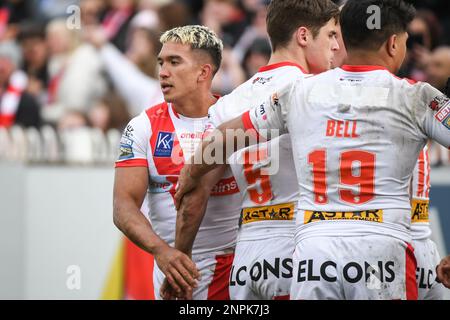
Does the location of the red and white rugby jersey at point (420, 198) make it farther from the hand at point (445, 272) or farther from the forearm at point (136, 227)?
the forearm at point (136, 227)

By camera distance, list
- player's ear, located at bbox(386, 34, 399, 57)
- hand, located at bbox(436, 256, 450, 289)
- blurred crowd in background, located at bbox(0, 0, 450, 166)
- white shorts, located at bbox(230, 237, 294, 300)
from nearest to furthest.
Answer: hand, located at bbox(436, 256, 450, 289) → player's ear, located at bbox(386, 34, 399, 57) → white shorts, located at bbox(230, 237, 294, 300) → blurred crowd in background, located at bbox(0, 0, 450, 166)

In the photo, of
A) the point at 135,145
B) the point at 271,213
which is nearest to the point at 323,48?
the point at 271,213

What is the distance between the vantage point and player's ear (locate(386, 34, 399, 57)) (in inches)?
195

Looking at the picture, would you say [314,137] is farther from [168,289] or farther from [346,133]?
[168,289]

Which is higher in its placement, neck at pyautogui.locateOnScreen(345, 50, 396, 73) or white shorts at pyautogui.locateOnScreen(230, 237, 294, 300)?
neck at pyautogui.locateOnScreen(345, 50, 396, 73)

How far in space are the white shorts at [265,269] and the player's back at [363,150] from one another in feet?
1.79

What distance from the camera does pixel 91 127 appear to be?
11109mm

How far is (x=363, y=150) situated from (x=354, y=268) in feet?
1.91

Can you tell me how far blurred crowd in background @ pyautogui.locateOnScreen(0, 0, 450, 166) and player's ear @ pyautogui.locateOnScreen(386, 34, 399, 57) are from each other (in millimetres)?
4247

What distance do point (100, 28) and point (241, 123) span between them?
8.00m

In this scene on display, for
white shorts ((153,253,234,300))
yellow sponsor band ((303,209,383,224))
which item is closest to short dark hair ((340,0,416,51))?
yellow sponsor band ((303,209,383,224))

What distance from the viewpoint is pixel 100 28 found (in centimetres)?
1280

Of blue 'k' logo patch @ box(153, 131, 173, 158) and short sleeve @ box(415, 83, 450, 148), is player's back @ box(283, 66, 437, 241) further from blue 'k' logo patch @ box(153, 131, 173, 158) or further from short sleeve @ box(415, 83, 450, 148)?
blue 'k' logo patch @ box(153, 131, 173, 158)

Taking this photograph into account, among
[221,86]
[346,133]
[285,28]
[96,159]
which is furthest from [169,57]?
[221,86]
